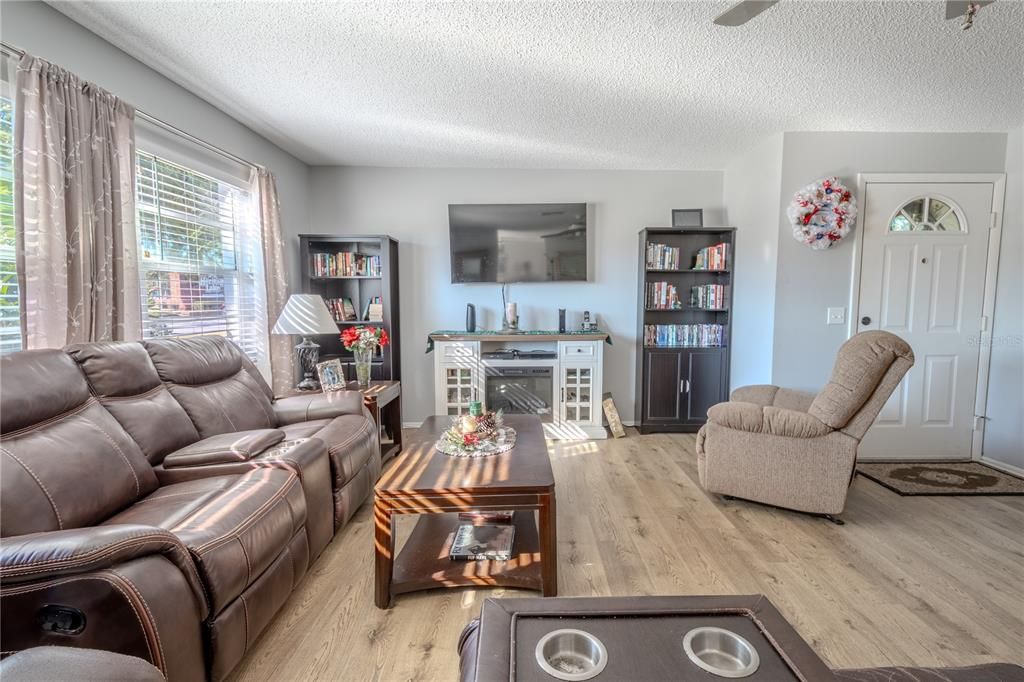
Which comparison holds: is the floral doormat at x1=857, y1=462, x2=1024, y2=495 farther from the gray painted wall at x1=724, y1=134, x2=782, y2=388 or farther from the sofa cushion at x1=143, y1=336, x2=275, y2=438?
the sofa cushion at x1=143, y1=336, x2=275, y2=438

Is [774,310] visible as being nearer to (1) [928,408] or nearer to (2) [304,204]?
(1) [928,408]

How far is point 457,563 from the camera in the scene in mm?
1886

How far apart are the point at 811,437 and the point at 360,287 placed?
3.61m

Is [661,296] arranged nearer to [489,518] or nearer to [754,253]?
[754,253]

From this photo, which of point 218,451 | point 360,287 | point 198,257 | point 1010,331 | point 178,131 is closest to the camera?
point 218,451

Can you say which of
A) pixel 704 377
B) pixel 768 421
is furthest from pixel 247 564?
pixel 704 377

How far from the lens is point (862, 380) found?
7.25 feet

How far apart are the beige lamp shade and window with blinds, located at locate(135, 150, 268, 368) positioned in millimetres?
409

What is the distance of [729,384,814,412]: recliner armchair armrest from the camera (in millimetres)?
2762

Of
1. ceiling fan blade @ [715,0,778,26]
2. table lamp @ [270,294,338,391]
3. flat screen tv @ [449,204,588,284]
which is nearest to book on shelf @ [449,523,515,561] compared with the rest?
table lamp @ [270,294,338,391]

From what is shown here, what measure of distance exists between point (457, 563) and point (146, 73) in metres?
2.97

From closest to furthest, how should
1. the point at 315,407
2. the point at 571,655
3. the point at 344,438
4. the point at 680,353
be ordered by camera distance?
the point at 571,655 < the point at 344,438 < the point at 315,407 < the point at 680,353

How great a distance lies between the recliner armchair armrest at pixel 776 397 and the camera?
2762 millimetres

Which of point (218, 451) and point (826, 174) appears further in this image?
point (826, 174)
